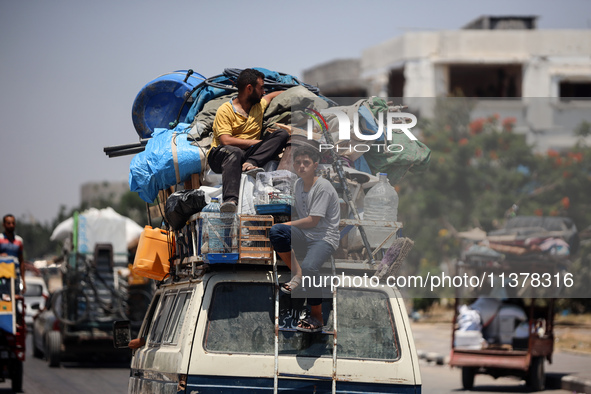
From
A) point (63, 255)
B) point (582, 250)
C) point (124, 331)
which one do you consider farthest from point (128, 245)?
point (124, 331)

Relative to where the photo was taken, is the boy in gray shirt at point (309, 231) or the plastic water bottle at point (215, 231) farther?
the plastic water bottle at point (215, 231)

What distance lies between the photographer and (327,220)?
6.05m

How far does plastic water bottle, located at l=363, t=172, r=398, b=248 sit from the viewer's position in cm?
616

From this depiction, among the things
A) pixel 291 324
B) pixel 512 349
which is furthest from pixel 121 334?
pixel 512 349

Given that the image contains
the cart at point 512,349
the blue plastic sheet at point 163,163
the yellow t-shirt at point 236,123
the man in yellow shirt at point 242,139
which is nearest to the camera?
the man in yellow shirt at point 242,139

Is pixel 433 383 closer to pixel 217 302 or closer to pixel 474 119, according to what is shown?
pixel 217 302

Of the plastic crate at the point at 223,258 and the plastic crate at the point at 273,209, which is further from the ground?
the plastic crate at the point at 273,209

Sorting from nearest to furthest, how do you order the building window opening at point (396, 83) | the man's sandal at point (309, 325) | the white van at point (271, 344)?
the white van at point (271, 344) → the man's sandal at point (309, 325) → the building window opening at point (396, 83)

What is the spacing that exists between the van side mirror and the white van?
164 cm

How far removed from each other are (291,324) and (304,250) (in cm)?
50

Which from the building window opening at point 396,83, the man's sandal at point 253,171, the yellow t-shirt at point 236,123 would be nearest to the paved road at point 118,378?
the yellow t-shirt at point 236,123

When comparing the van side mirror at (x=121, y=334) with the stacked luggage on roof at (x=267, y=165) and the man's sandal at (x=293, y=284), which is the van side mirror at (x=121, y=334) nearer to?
the stacked luggage on roof at (x=267, y=165)

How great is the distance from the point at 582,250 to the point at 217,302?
17.5 meters

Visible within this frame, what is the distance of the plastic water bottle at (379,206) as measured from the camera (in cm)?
616
